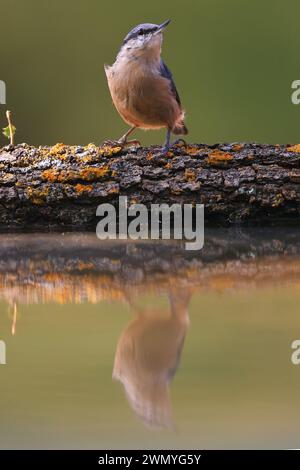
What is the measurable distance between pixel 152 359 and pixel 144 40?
7.09 feet

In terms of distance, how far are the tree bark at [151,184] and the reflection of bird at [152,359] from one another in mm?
1181

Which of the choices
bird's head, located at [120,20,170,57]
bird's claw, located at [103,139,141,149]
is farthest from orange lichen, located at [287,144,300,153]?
bird's head, located at [120,20,170,57]

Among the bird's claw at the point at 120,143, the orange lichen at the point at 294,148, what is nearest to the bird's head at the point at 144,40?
the bird's claw at the point at 120,143

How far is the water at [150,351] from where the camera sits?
1005 millimetres

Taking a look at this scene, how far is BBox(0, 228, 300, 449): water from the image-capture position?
1005 mm

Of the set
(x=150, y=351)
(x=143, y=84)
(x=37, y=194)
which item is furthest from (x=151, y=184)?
(x=150, y=351)

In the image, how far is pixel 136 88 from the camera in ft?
10.1

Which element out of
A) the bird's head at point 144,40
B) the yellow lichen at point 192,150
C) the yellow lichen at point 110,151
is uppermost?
the bird's head at point 144,40

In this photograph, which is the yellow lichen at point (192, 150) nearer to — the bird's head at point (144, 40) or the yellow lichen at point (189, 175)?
the yellow lichen at point (189, 175)

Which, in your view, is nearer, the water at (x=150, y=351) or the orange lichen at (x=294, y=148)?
the water at (x=150, y=351)

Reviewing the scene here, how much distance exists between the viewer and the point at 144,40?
318 cm

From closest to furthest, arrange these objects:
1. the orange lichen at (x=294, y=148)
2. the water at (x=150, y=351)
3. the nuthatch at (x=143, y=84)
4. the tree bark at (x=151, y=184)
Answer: the water at (x=150, y=351) < the tree bark at (x=151, y=184) < the orange lichen at (x=294, y=148) < the nuthatch at (x=143, y=84)

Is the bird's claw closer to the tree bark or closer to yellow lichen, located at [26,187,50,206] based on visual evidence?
the tree bark

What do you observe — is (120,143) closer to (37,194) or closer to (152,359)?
Result: (37,194)
